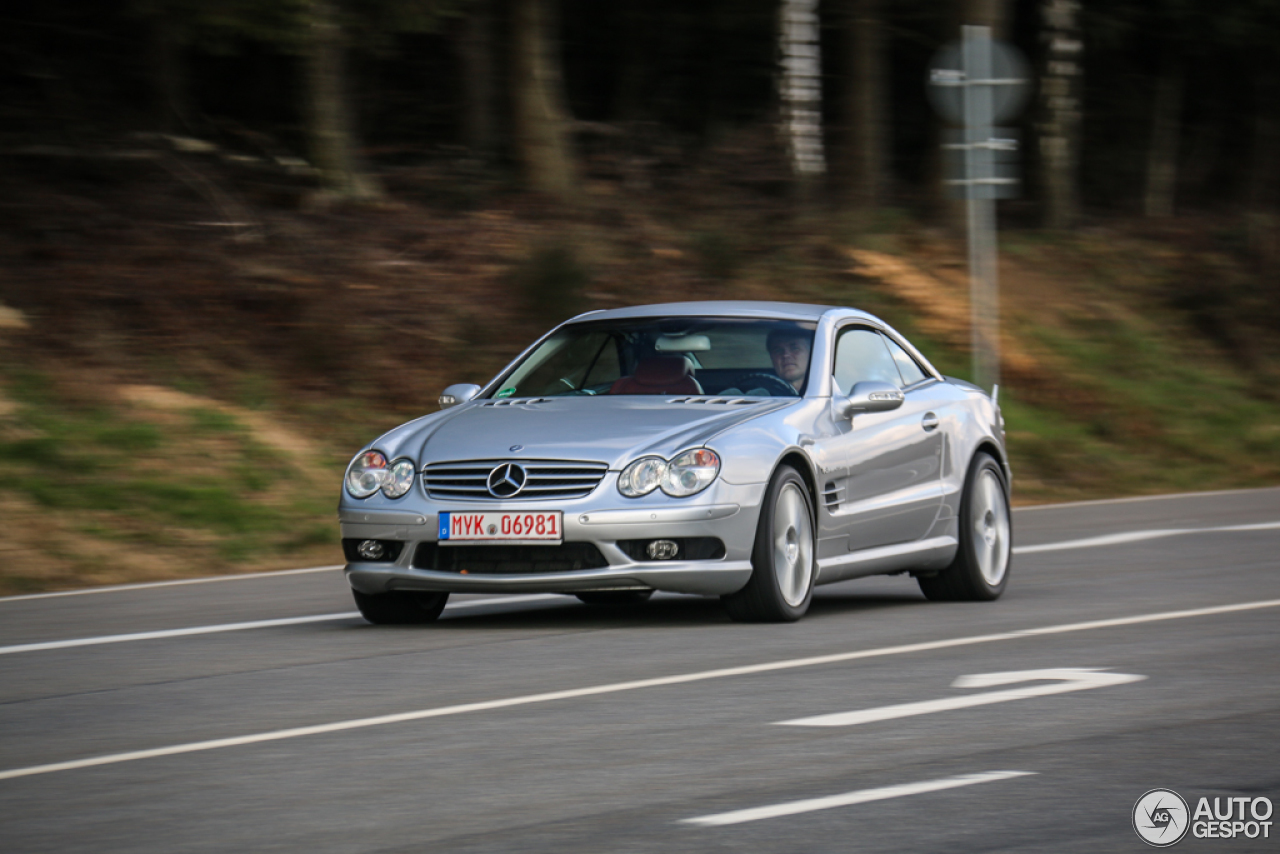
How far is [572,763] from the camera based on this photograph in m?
6.28

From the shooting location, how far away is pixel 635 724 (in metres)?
6.97

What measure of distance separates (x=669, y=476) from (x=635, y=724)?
2.51 meters

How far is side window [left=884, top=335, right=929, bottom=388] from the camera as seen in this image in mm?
11539

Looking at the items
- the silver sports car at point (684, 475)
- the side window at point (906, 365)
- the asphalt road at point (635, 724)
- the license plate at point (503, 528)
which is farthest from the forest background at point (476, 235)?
the side window at point (906, 365)

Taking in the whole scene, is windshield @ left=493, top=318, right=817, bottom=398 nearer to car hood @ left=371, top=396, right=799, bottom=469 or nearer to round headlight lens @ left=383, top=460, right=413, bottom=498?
car hood @ left=371, top=396, right=799, bottom=469

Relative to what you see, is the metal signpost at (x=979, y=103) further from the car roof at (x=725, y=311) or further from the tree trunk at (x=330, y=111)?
the car roof at (x=725, y=311)

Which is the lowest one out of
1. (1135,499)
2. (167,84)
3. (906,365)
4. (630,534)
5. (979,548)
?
(1135,499)

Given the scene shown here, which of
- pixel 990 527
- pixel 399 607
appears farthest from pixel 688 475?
pixel 990 527

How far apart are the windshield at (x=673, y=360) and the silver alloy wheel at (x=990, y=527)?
154cm

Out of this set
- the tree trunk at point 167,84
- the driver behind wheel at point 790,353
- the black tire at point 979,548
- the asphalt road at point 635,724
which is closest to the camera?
the asphalt road at point 635,724

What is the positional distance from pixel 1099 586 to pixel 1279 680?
3.92 metres

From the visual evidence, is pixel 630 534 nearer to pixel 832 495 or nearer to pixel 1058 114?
pixel 832 495

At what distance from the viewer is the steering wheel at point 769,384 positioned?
10.3 m

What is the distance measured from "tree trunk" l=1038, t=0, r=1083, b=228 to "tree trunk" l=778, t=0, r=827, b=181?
148 inches
